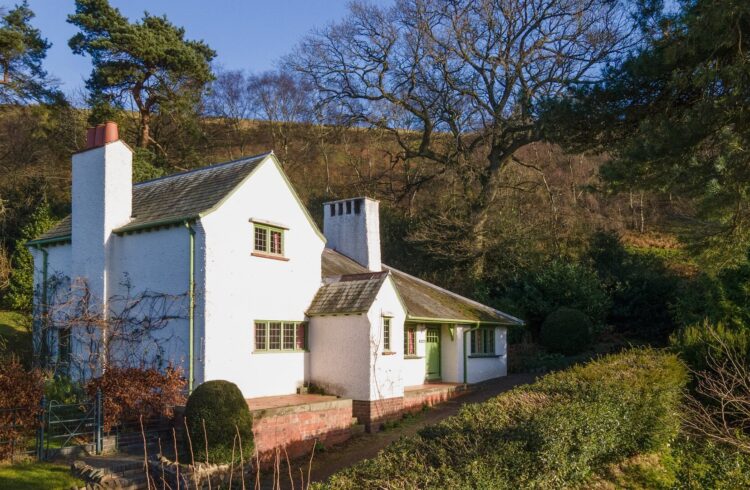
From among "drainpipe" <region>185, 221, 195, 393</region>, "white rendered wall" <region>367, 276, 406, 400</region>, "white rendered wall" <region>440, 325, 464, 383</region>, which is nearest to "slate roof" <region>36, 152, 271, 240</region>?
"drainpipe" <region>185, 221, 195, 393</region>

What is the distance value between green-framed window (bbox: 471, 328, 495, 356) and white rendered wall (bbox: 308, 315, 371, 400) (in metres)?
7.42

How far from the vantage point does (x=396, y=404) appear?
1791 centimetres

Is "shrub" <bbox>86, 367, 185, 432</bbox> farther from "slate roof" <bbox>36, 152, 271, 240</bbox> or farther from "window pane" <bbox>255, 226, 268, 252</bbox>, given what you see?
"window pane" <bbox>255, 226, 268, 252</bbox>

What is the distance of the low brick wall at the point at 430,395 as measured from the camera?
18.9m

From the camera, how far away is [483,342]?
2481cm

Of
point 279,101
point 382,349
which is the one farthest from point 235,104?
point 382,349

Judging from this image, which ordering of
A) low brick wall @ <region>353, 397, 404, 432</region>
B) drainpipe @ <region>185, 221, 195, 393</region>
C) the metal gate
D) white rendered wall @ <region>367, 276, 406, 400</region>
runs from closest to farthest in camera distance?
the metal gate → drainpipe @ <region>185, 221, 195, 393</region> → low brick wall @ <region>353, 397, 404, 432</region> → white rendered wall @ <region>367, 276, 406, 400</region>

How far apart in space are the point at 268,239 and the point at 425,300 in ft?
23.3

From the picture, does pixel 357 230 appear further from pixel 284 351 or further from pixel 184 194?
pixel 184 194

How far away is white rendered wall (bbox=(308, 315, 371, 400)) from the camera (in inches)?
681

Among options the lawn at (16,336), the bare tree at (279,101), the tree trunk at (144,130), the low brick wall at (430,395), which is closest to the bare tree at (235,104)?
the bare tree at (279,101)

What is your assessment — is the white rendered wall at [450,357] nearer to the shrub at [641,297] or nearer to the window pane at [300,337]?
the window pane at [300,337]

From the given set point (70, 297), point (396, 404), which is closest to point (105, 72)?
point (70, 297)

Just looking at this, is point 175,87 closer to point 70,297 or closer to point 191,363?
point 70,297
